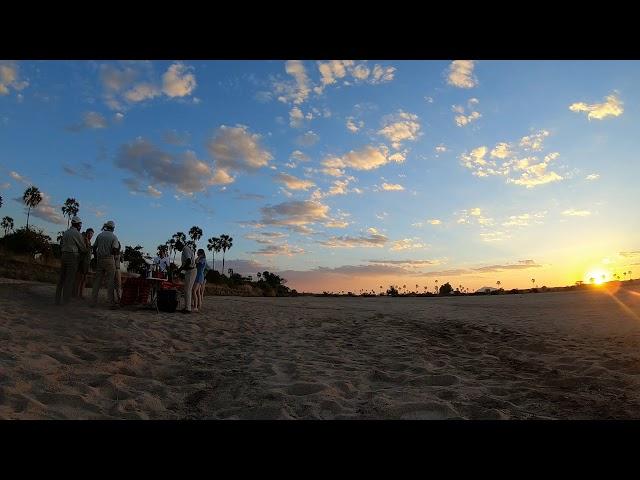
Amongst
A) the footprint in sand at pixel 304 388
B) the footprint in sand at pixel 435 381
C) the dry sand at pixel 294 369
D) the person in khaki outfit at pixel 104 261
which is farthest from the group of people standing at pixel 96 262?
the footprint in sand at pixel 435 381

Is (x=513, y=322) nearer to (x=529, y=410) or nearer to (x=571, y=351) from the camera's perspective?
(x=571, y=351)

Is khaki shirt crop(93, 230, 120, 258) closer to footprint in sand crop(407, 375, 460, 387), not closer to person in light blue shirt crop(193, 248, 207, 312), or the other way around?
person in light blue shirt crop(193, 248, 207, 312)

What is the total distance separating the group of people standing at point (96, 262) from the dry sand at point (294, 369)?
67cm

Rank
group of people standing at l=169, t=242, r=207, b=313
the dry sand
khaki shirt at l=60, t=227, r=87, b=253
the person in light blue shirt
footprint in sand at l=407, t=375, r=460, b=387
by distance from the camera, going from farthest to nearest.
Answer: the person in light blue shirt
group of people standing at l=169, t=242, r=207, b=313
khaki shirt at l=60, t=227, r=87, b=253
footprint in sand at l=407, t=375, r=460, b=387
the dry sand

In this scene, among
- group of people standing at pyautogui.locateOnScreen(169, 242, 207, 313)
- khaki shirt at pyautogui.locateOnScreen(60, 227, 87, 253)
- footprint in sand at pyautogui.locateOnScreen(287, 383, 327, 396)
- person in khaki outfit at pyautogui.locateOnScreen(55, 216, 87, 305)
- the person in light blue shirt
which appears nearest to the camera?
footprint in sand at pyautogui.locateOnScreen(287, 383, 327, 396)

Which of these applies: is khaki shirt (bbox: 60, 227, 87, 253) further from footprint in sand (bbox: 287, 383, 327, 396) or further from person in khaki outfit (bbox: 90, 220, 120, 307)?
footprint in sand (bbox: 287, 383, 327, 396)

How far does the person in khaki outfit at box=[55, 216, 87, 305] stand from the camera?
1083 cm

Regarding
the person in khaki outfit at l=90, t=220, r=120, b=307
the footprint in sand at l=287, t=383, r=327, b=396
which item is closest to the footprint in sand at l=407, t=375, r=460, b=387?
the footprint in sand at l=287, t=383, r=327, b=396

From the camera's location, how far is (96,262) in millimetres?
11445

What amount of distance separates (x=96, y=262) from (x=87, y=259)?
0.46m

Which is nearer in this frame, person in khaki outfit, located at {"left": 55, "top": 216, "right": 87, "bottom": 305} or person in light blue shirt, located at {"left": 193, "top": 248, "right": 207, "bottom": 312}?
person in khaki outfit, located at {"left": 55, "top": 216, "right": 87, "bottom": 305}

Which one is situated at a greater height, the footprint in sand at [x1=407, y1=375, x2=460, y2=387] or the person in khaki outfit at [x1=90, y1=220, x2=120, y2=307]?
the person in khaki outfit at [x1=90, y1=220, x2=120, y2=307]

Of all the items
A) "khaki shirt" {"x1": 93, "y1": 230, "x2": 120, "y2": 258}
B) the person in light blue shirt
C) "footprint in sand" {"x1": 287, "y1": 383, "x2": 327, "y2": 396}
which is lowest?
"footprint in sand" {"x1": 287, "y1": 383, "x2": 327, "y2": 396}

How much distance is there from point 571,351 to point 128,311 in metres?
10.8
